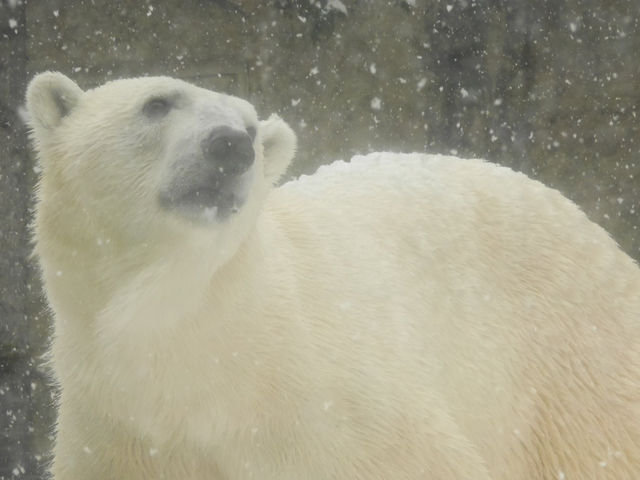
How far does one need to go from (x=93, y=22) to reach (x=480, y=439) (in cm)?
260

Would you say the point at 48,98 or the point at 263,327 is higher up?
the point at 48,98

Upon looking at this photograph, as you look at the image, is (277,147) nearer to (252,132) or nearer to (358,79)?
(252,132)

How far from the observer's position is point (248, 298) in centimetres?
216

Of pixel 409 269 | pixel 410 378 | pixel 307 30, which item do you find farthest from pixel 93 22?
pixel 410 378

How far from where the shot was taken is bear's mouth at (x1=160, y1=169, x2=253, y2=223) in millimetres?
1924

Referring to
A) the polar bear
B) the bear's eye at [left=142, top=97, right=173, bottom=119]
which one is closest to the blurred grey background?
the polar bear

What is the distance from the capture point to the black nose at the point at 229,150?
6.21 feet

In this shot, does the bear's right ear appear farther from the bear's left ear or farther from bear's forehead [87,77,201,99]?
the bear's left ear

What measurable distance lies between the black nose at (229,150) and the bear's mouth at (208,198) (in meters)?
0.03

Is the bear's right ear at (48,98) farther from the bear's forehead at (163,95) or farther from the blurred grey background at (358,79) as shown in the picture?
the blurred grey background at (358,79)

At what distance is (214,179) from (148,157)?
0.18 meters

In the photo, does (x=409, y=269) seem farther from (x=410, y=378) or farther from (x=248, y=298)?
(x=248, y=298)

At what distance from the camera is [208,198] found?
193 centimetres

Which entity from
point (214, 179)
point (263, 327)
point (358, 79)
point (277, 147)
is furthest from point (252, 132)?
point (358, 79)
